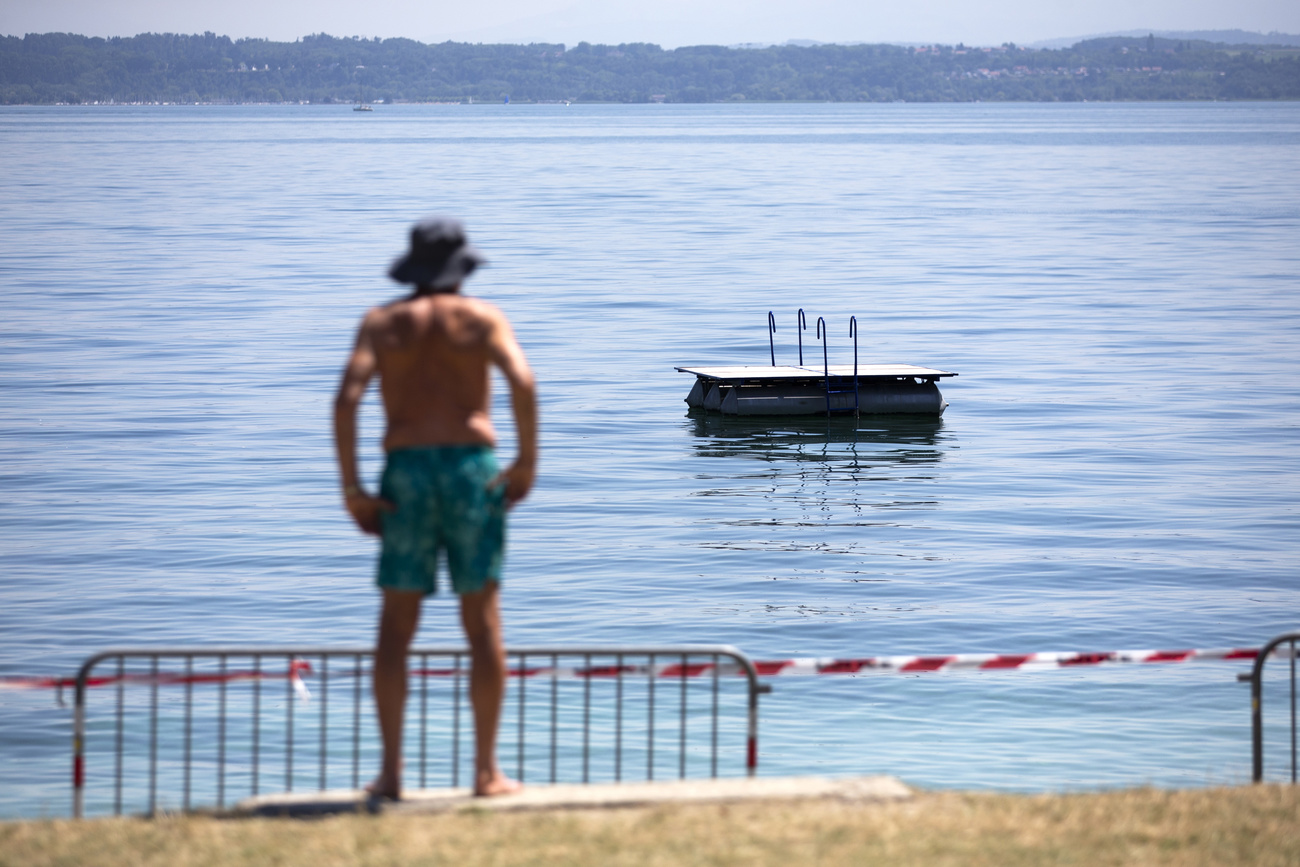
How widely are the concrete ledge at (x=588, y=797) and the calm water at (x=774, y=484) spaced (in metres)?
6.19

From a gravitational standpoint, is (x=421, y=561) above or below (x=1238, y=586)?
above

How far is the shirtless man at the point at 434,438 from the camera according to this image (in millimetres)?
6391

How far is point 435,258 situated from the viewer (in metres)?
6.54

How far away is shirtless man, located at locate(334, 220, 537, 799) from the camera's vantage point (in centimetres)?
639

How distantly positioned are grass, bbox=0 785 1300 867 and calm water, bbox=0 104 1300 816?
6.36m

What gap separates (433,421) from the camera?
→ 21.2ft

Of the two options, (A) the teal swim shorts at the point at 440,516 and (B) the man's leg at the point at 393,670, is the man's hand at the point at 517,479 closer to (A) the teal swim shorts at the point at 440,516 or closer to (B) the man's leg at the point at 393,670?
(A) the teal swim shorts at the point at 440,516

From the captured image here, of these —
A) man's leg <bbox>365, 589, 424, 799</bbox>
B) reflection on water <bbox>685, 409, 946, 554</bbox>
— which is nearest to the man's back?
man's leg <bbox>365, 589, 424, 799</bbox>

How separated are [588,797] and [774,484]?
68.4ft

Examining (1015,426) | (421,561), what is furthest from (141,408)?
(421,561)

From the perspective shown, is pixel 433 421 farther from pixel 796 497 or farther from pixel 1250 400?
pixel 1250 400

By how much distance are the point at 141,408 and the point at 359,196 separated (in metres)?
84.2

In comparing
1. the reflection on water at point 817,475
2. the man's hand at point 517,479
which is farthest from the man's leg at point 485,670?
the reflection on water at point 817,475

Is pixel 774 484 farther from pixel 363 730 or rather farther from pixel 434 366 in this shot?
pixel 434 366
